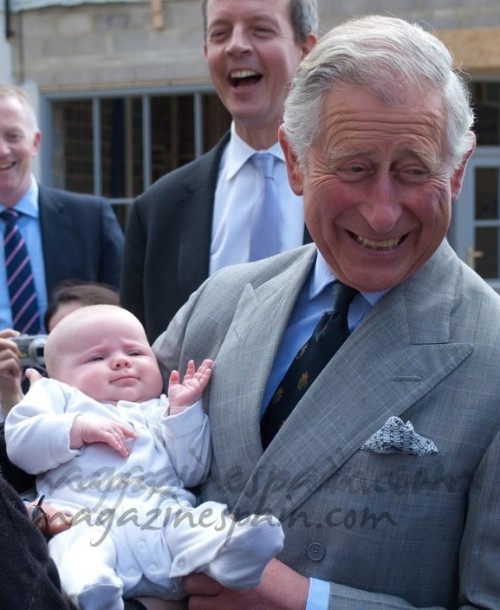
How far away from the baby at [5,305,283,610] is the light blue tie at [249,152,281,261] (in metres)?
0.87

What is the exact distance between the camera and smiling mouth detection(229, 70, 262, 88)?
3459 mm

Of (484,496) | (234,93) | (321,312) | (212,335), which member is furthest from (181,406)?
(234,93)

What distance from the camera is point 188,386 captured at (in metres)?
2.28

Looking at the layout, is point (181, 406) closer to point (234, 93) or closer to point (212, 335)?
point (212, 335)

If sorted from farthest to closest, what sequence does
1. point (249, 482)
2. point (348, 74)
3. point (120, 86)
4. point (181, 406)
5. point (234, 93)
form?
point (120, 86) → point (234, 93) → point (181, 406) → point (249, 482) → point (348, 74)

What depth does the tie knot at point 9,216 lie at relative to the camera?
14.5 ft

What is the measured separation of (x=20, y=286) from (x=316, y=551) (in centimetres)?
259

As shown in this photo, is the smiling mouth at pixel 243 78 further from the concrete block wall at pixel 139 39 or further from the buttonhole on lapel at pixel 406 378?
the concrete block wall at pixel 139 39

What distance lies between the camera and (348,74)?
6.46ft

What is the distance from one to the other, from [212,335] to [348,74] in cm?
70

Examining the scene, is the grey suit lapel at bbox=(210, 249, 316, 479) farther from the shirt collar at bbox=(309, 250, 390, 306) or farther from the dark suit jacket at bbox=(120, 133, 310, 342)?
the dark suit jacket at bbox=(120, 133, 310, 342)

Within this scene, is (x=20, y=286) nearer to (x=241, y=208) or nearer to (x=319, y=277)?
(x=241, y=208)

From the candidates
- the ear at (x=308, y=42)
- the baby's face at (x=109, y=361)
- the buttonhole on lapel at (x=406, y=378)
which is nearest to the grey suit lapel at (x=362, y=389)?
the buttonhole on lapel at (x=406, y=378)

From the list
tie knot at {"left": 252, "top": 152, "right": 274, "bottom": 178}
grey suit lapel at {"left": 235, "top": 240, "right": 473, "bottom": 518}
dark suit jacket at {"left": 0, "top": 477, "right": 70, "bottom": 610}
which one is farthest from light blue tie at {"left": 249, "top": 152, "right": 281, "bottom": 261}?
dark suit jacket at {"left": 0, "top": 477, "right": 70, "bottom": 610}
